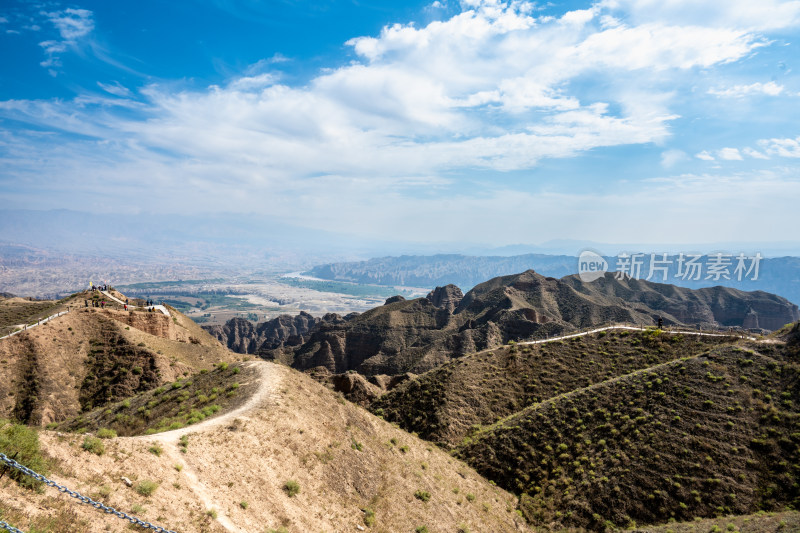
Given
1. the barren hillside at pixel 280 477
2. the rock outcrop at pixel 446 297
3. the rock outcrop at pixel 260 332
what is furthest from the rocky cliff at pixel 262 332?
the barren hillside at pixel 280 477

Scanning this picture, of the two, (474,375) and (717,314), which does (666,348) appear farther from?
(717,314)

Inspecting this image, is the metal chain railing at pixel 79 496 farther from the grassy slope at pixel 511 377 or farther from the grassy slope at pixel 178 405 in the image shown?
the grassy slope at pixel 511 377

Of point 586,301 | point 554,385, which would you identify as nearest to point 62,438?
point 554,385

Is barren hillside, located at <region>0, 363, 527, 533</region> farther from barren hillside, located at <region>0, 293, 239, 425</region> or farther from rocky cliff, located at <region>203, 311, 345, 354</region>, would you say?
rocky cliff, located at <region>203, 311, 345, 354</region>

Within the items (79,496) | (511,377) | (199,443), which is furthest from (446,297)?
(79,496)

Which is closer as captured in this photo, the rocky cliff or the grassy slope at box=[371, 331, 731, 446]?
the grassy slope at box=[371, 331, 731, 446]

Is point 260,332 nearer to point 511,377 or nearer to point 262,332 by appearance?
point 262,332

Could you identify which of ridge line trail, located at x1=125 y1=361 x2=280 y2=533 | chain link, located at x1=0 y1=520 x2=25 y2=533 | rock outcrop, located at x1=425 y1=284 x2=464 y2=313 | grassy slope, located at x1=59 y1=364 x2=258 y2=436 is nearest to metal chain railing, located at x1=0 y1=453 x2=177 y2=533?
chain link, located at x1=0 y1=520 x2=25 y2=533
